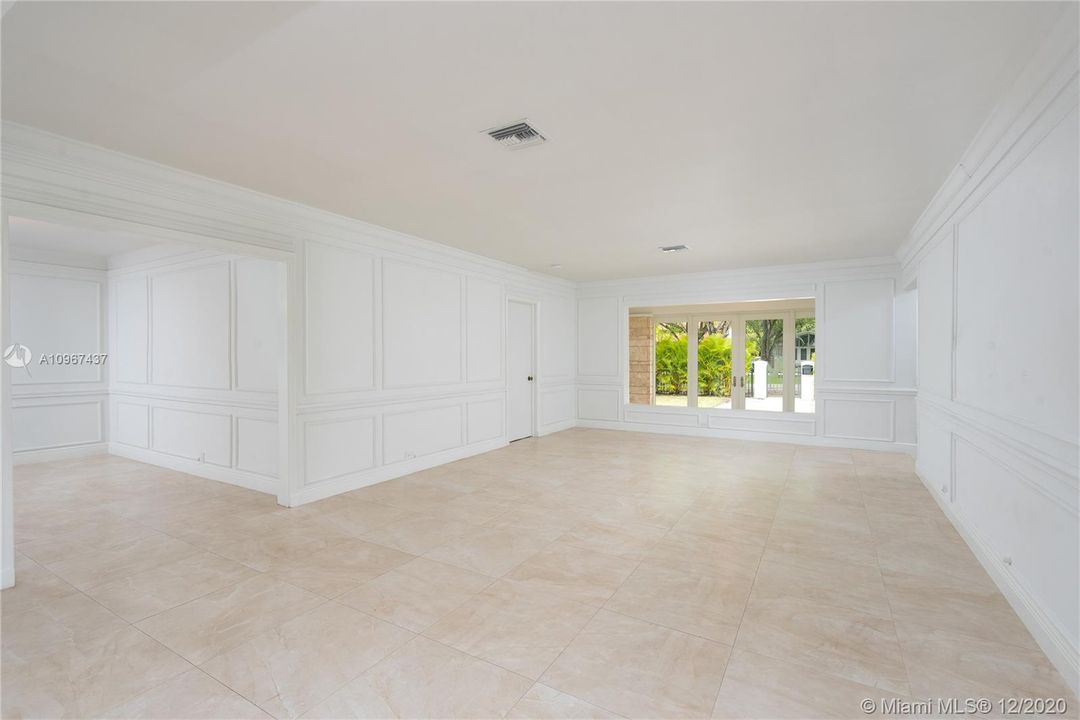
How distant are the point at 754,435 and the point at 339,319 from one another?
6.28 m

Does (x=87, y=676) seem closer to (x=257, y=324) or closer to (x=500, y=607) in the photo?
(x=500, y=607)

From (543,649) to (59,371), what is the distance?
7430 millimetres

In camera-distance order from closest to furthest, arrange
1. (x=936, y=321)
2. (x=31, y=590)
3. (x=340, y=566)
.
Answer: (x=31, y=590), (x=340, y=566), (x=936, y=321)

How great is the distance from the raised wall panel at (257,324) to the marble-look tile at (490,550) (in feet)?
8.38

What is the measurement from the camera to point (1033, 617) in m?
2.40

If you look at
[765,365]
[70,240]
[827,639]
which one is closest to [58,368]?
[70,240]

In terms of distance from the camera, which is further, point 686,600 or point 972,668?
point 686,600

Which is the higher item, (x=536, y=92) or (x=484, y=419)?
(x=536, y=92)

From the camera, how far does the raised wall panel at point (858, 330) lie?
6758 mm

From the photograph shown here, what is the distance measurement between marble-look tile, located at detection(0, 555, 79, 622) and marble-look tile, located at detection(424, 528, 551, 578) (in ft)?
7.01

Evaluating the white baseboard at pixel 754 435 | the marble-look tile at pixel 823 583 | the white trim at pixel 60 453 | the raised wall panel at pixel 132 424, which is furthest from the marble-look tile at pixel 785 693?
the white trim at pixel 60 453

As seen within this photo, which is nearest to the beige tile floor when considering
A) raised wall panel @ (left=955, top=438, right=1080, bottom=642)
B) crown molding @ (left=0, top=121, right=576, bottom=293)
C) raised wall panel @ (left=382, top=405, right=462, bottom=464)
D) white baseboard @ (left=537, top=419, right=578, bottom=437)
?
raised wall panel @ (left=955, top=438, right=1080, bottom=642)

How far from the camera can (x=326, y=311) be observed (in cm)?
475

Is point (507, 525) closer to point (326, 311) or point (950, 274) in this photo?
point (326, 311)
